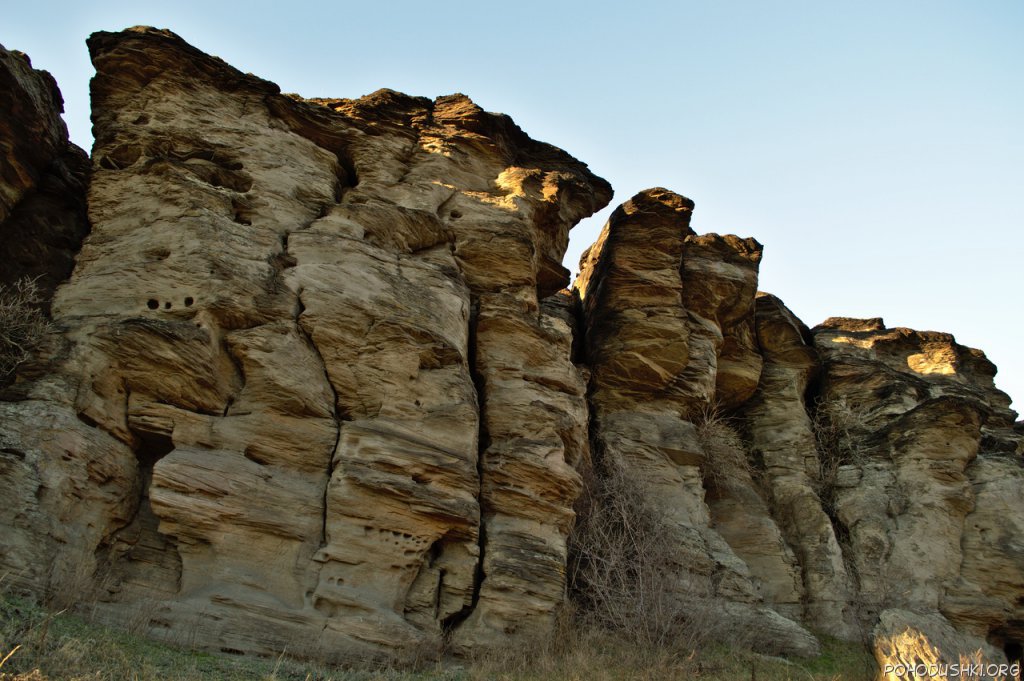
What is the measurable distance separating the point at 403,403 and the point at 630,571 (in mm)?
4658

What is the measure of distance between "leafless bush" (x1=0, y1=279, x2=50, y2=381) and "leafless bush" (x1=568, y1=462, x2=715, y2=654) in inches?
305

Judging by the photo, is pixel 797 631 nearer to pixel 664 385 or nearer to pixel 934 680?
pixel 934 680

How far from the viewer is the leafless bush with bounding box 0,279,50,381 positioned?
9289 mm

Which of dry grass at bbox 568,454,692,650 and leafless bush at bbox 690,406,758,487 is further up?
leafless bush at bbox 690,406,758,487

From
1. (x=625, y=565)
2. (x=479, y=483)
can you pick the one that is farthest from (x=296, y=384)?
(x=625, y=565)

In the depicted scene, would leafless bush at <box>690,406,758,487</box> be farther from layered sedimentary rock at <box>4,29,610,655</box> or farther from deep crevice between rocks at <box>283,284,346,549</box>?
deep crevice between rocks at <box>283,284,346,549</box>

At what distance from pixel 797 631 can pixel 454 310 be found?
767cm

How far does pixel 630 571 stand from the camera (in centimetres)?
1232

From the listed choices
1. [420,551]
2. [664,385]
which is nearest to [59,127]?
[420,551]

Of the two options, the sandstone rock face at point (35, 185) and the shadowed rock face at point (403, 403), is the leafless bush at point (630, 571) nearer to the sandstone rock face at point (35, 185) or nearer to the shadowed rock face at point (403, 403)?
the shadowed rock face at point (403, 403)

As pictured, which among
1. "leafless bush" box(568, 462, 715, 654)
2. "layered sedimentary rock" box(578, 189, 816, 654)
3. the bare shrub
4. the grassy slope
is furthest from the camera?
the bare shrub

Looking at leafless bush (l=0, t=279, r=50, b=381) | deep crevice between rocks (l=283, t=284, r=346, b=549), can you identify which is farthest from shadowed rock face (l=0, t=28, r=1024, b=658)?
leafless bush (l=0, t=279, r=50, b=381)

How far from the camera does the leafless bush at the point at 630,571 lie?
10.7 m

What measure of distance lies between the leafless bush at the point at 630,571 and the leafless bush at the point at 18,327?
7740 millimetres
